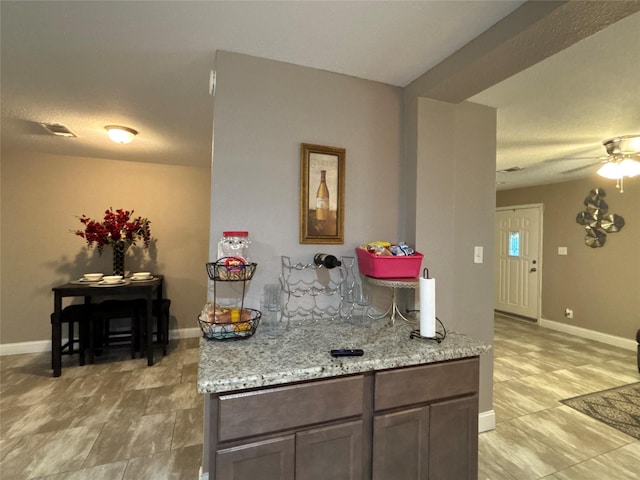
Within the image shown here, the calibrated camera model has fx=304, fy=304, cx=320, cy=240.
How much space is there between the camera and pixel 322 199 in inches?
65.9

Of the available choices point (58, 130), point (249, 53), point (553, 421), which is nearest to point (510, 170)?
point (553, 421)

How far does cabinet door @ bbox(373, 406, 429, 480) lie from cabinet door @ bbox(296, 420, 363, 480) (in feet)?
0.23

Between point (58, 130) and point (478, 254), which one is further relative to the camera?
point (58, 130)

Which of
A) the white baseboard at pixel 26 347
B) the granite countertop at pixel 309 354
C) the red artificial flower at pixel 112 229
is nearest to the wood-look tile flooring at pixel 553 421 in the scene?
the granite countertop at pixel 309 354

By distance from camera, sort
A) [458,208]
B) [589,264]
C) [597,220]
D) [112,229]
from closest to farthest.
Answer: [458,208] → [112,229] → [597,220] → [589,264]

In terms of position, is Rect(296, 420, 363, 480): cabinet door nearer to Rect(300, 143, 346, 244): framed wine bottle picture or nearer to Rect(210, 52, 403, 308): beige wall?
Rect(210, 52, 403, 308): beige wall

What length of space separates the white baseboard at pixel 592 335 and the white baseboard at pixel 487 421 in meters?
3.01

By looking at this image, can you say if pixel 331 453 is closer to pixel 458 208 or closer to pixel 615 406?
pixel 458 208

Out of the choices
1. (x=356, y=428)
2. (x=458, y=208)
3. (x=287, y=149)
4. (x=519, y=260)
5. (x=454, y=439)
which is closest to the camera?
(x=356, y=428)

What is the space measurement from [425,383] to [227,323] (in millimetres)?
834

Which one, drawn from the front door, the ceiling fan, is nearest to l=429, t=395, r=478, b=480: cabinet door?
the ceiling fan

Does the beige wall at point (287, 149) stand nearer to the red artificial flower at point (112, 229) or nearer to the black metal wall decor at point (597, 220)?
the red artificial flower at point (112, 229)

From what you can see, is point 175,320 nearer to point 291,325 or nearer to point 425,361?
point 291,325

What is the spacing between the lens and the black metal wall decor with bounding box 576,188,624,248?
154 inches
